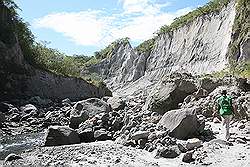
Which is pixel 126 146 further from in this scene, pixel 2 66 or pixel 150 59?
pixel 150 59

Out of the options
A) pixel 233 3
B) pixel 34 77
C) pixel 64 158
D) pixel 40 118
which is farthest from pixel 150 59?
pixel 64 158

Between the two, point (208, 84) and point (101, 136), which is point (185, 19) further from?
point (101, 136)

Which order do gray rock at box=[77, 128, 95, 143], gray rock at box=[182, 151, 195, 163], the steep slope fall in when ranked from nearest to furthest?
1. gray rock at box=[182, 151, 195, 163]
2. gray rock at box=[77, 128, 95, 143]
3. the steep slope

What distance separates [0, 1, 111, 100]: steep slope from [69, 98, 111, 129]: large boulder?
18464 millimetres

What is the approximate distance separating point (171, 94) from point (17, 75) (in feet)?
93.4

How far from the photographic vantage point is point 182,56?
72.0 meters

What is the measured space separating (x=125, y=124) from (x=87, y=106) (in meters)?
4.28

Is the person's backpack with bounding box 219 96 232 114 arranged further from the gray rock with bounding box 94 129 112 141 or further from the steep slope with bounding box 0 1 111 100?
the steep slope with bounding box 0 1 111 100

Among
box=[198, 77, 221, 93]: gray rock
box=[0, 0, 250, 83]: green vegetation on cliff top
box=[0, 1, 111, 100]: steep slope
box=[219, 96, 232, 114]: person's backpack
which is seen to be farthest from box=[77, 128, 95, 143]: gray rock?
box=[0, 0, 250, 83]: green vegetation on cliff top

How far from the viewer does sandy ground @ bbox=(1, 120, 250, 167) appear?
1306 cm

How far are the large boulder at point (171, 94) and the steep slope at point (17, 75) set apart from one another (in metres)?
→ 23.4

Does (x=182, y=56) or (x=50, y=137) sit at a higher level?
(x=182, y=56)

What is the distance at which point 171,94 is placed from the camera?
22.0 meters

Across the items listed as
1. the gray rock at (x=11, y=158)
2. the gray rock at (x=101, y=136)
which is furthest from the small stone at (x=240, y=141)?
the gray rock at (x=11, y=158)
